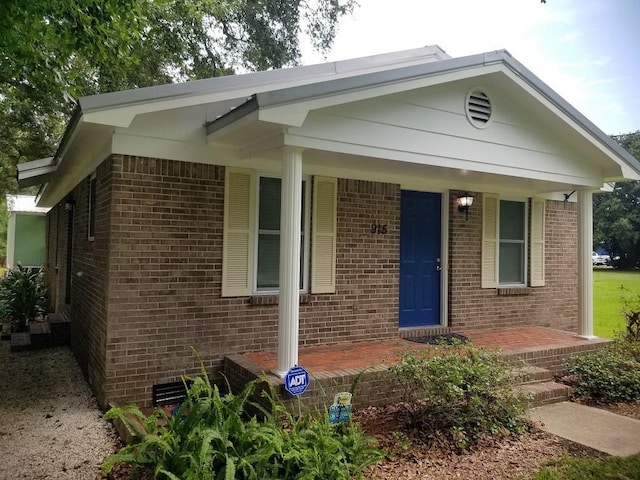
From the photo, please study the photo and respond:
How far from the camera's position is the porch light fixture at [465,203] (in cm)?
739

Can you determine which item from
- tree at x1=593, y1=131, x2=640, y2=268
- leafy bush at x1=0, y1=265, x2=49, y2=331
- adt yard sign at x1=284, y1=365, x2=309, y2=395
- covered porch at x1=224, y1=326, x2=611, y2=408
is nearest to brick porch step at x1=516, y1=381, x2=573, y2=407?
covered porch at x1=224, y1=326, x2=611, y2=408

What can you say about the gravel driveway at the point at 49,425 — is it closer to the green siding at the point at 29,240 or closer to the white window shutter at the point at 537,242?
the white window shutter at the point at 537,242

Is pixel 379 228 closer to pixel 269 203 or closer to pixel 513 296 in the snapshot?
pixel 269 203

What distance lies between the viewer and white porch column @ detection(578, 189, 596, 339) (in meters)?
7.00

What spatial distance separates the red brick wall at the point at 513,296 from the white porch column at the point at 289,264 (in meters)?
3.73

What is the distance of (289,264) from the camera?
452 cm

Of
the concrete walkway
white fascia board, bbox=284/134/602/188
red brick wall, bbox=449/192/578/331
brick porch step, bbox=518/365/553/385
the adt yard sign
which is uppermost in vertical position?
white fascia board, bbox=284/134/602/188

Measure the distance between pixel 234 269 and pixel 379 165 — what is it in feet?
7.34

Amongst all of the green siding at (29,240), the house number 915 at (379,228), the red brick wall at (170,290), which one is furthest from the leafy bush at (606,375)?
the green siding at (29,240)

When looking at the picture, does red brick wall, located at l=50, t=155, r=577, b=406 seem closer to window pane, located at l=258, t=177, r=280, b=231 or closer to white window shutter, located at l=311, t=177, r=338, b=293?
white window shutter, located at l=311, t=177, r=338, b=293

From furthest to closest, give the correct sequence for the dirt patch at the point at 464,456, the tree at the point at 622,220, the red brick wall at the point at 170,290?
the tree at the point at 622,220 → the red brick wall at the point at 170,290 → the dirt patch at the point at 464,456

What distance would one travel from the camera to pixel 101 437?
423 centimetres

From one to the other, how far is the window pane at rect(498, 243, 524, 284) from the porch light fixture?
1.10 meters

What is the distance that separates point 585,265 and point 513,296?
139 centimetres
